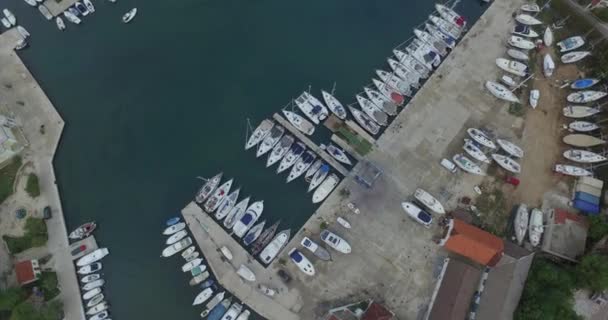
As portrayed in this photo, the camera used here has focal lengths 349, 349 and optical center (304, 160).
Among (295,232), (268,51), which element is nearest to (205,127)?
(268,51)

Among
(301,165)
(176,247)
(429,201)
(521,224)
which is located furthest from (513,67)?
(176,247)

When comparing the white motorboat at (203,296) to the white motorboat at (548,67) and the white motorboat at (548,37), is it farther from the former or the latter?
the white motorboat at (548,37)

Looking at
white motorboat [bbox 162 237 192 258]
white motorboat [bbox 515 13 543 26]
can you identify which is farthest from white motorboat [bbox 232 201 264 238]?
white motorboat [bbox 515 13 543 26]

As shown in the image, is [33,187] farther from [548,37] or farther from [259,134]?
[548,37]

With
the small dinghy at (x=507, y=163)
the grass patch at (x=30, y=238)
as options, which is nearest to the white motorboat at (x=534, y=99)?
the small dinghy at (x=507, y=163)

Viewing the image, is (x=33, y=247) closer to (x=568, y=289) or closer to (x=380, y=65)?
(x=380, y=65)

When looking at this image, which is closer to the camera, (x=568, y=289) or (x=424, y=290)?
(x=568, y=289)

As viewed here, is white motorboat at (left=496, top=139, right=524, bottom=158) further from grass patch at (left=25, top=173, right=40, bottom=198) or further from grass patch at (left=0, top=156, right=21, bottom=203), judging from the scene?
grass patch at (left=0, top=156, right=21, bottom=203)
